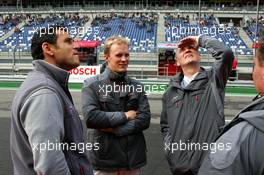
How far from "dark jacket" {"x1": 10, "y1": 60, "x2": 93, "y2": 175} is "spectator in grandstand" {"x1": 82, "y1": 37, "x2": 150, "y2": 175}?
2.87 feet

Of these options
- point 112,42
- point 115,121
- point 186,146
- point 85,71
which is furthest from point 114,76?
point 85,71

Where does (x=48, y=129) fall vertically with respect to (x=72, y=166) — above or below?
above

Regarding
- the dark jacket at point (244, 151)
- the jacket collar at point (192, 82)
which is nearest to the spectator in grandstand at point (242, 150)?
the dark jacket at point (244, 151)

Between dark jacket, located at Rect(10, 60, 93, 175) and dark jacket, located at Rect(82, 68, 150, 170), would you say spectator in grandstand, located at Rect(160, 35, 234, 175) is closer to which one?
dark jacket, located at Rect(82, 68, 150, 170)

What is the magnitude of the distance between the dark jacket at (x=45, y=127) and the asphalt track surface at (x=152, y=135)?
3.38m

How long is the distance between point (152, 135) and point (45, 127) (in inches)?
234

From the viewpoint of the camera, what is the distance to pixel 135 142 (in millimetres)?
3473

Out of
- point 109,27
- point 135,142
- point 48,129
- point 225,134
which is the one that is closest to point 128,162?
point 135,142

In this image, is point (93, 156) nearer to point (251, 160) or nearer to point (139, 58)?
point (251, 160)

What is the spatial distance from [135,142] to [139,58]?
71.5 ft

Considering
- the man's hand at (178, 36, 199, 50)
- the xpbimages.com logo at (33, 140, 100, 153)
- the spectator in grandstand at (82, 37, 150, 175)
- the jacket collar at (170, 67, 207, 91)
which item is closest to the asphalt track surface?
the spectator in grandstand at (82, 37, 150, 175)

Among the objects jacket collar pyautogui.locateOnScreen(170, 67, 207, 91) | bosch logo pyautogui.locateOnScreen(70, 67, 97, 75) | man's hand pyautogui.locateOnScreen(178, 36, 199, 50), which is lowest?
bosch logo pyautogui.locateOnScreen(70, 67, 97, 75)

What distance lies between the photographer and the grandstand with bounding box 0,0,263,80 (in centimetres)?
3862

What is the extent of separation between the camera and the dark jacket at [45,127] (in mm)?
2148
